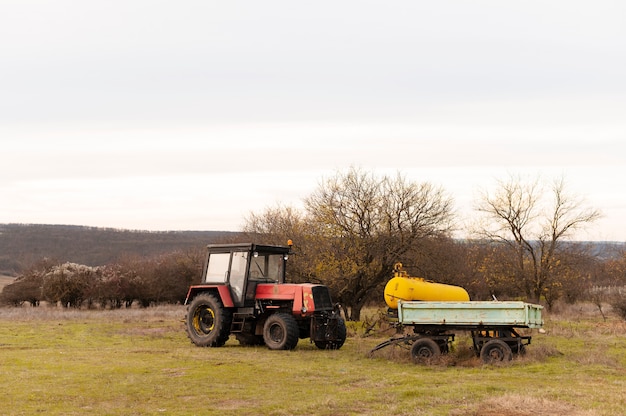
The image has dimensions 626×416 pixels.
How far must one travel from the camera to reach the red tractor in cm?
1942

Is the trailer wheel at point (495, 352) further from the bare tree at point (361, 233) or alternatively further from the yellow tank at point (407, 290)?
the bare tree at point (361, 233)

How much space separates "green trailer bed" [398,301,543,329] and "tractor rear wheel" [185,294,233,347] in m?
5.65

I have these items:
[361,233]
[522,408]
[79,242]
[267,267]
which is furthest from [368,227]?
[79,242]

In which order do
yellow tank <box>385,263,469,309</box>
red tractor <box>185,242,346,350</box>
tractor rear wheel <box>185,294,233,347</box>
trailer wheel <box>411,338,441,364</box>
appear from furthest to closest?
tractor rear wheel <box>185,294,233,347</box> → red tractor <box>185,242,346,350</box> → yellow tank <box>385,263,469,309</box> → trailer wheel <box>411,338,441,364</box>

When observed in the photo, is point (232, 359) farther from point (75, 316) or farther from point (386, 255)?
point (75, 316)

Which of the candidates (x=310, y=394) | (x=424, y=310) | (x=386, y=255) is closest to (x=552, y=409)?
(x=310, y=394)

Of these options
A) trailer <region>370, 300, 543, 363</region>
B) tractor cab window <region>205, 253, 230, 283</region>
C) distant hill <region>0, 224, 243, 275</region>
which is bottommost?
trailer <region>370, 300, 543, 363</region>

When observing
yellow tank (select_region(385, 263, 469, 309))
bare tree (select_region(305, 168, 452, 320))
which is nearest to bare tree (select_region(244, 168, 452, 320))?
bare tree (select_region(305, 168, 452, 320))

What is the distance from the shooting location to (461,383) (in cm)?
1269

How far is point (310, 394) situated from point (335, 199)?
63.7 ft

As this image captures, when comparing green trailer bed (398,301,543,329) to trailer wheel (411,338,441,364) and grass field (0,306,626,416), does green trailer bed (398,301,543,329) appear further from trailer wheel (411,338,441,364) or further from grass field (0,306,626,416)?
grass field (0,306,626,416)

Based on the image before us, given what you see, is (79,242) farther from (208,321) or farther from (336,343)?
(336,343)

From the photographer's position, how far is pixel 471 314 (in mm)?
15891

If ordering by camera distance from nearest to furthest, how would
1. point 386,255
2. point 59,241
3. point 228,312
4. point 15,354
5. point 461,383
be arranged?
point 461,383
point 15,354
point 228,312
point 386,255
point 59,241
